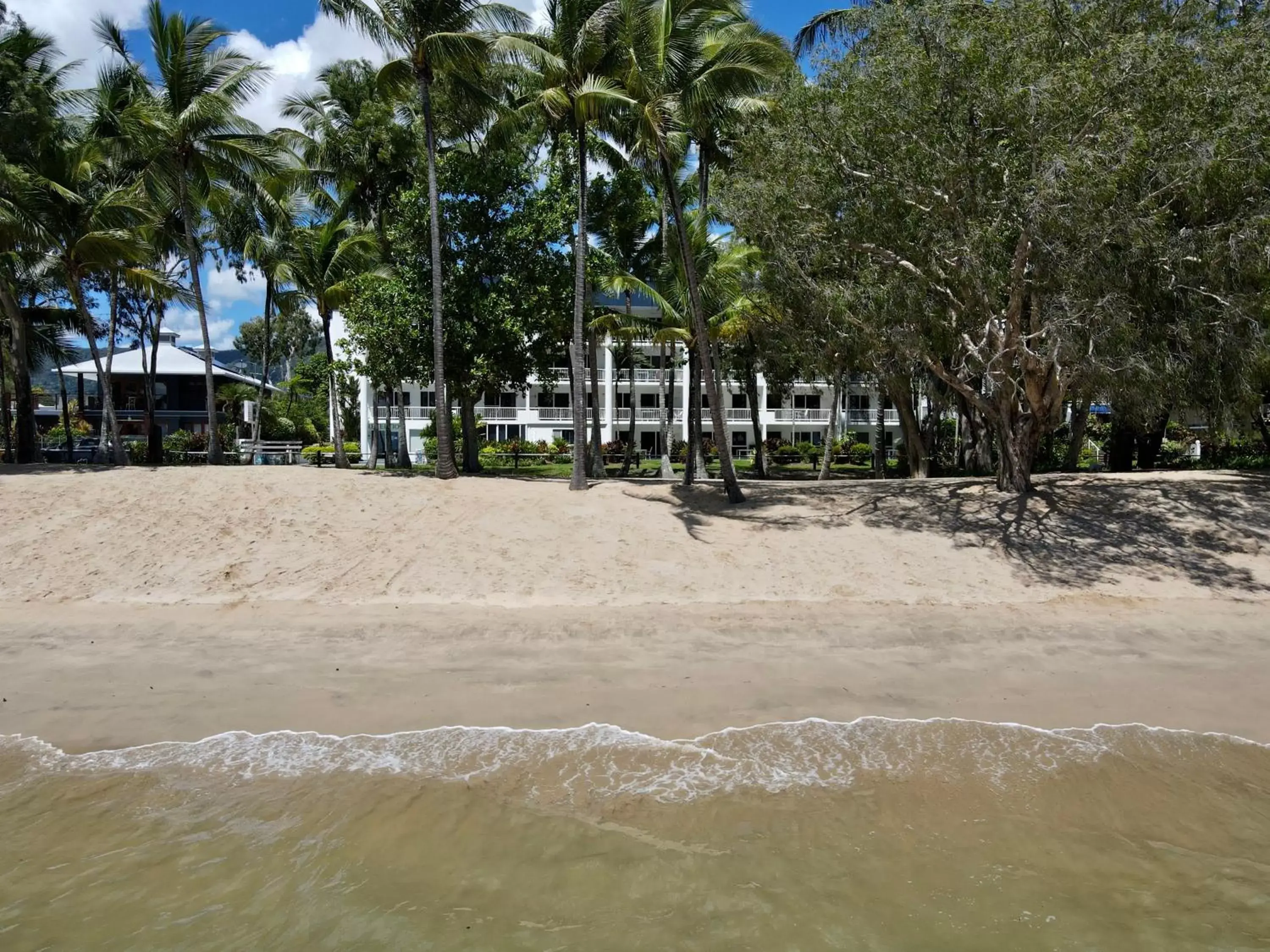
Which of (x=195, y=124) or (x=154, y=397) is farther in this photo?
(x=154, y=397)

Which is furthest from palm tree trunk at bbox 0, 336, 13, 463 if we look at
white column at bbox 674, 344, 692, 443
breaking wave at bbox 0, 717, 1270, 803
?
white column at bbox 674, 344, 692, 443

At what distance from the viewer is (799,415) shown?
5506 cm

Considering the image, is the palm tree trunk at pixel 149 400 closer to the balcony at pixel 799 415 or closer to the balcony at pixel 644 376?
the balcony at pixel 644 376

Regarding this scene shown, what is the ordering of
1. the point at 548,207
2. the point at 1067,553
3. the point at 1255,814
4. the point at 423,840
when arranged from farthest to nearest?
the point at 548,207 → the point at 1067,553 → the point at 1255,814 → the point at 423,840

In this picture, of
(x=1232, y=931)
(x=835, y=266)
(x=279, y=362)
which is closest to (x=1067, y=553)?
(x=835, y=266)

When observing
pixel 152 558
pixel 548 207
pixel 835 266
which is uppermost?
pixel 548 207

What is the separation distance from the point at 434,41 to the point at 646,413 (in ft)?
Result: 125

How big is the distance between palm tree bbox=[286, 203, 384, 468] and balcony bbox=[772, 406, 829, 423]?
105 ft

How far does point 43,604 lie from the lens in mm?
11453

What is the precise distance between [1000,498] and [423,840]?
14004 millimetres

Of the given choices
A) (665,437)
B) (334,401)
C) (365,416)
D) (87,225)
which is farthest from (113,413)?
(365,416)

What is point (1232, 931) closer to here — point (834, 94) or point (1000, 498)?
point (1000, 498)

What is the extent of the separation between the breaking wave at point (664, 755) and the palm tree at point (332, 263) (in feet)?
58.6

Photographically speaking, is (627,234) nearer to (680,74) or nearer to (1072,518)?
(680,74)
